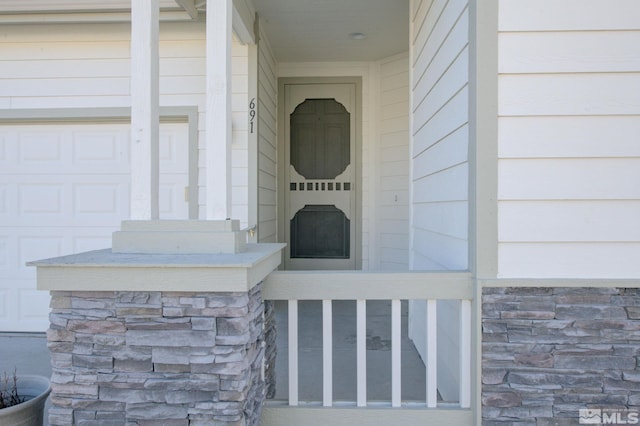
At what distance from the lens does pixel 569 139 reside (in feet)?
6.23

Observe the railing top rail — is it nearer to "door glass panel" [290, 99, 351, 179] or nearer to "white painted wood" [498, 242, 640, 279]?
"white painted wood" [498, 242, 640, 279]

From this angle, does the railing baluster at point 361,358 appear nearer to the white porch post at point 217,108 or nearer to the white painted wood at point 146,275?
the white painted wood at point 146,275

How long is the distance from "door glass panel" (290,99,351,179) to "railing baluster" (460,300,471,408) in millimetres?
3625

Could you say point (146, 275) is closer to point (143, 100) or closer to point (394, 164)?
point (143, 100)

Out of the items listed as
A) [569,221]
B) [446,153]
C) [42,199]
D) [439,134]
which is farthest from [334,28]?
[569,221]

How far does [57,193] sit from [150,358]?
112 inches

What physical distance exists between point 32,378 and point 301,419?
4.31ft

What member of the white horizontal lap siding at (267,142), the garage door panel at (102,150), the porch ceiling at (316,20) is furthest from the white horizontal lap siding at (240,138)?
the garage door panel at (102,150)

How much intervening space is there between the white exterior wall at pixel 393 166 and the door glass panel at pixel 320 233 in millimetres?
435

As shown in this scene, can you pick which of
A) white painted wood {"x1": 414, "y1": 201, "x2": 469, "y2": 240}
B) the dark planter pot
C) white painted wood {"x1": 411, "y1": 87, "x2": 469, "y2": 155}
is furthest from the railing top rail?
the dark planter pot

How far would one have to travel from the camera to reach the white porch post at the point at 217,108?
6.30 feet

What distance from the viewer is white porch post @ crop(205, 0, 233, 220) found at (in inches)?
75.6

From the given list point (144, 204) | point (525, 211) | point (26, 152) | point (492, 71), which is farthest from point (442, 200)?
point (26, 152)

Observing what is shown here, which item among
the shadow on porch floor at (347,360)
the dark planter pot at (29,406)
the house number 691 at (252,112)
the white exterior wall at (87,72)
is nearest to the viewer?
the dark planter pot at (29,406)
